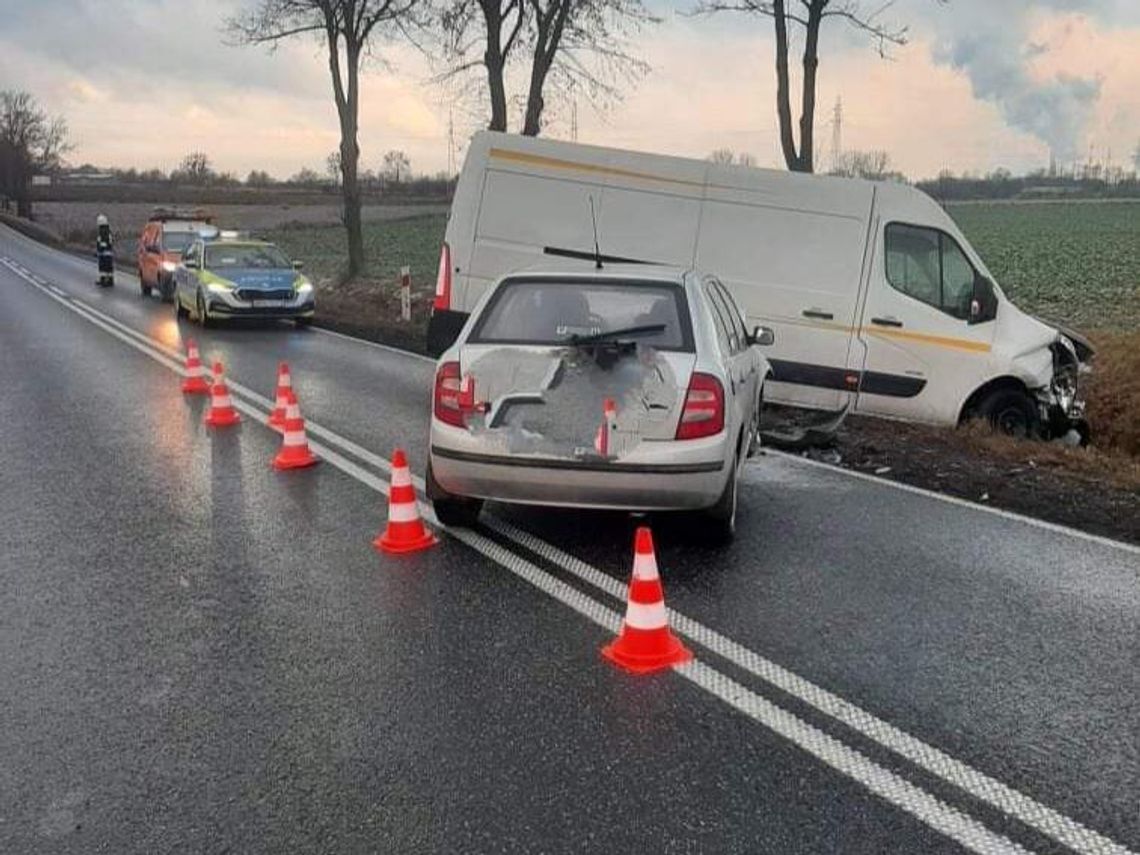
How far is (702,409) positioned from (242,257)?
16.0 metres

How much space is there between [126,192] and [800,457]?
10341 centimetres

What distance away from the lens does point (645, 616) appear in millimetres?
4211

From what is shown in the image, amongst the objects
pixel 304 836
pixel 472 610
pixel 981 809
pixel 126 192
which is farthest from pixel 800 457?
pixel 126 192

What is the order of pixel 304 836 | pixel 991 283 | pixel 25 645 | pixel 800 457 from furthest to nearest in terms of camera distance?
pixel 991 283 → pixel 800 457 → pixel 25 645 → pixel 304 836

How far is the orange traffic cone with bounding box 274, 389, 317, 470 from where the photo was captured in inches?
303

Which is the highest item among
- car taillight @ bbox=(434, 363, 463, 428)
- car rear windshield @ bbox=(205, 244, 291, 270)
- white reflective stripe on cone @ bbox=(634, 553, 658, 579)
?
car taillight @ bbox=(434, 363, 463, 428)

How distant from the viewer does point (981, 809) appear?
122 inches

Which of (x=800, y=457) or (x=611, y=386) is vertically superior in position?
→ (x=611, y=386)

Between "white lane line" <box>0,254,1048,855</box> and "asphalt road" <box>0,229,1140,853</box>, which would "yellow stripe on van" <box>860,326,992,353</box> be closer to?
"asphalt road" <box>0,229,1140,853</box>

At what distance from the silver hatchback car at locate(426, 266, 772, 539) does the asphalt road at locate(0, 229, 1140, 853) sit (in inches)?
15.9

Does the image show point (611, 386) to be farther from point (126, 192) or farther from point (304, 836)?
point (126, 192)

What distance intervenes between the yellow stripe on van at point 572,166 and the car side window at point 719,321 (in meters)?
4.11

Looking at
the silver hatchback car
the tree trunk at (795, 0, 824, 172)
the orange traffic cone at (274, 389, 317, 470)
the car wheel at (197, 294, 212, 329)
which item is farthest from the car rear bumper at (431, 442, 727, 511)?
the car wheel at (197, 294, 212, 329)

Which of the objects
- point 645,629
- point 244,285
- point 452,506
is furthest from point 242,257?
point 645,629
